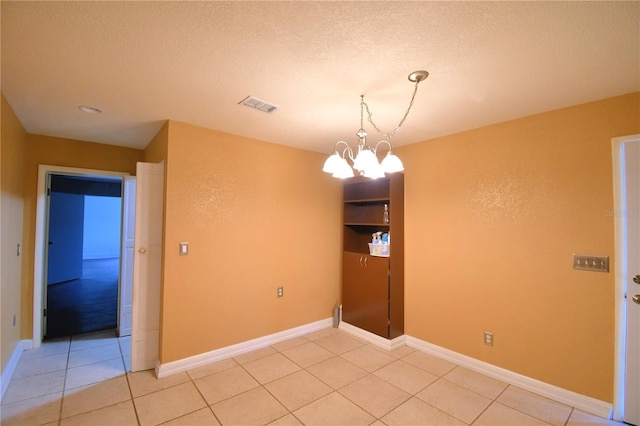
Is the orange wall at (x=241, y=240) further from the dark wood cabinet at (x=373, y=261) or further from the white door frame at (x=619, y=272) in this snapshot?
the white door frame at (x=619, y=272)

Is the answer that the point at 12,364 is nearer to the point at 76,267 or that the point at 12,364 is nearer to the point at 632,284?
the point at 632,284

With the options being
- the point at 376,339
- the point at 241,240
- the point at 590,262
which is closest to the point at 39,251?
the point at 241,240

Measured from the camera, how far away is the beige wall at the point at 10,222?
7.77ft

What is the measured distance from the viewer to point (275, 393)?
96.0 inches

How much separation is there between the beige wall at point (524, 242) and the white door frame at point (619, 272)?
4cm

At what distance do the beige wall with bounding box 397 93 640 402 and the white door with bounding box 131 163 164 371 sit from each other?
2903mm

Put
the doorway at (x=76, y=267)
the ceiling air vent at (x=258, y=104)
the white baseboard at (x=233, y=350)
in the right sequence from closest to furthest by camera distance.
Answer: the ceiling air vent at (x=258, y=104), the white baseboard at (x=233, y=350), the doorway at (x=76, y=267)

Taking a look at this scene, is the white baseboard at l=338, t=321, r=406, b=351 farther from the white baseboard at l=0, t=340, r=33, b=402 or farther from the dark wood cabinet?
the white baseboard at l=0, t=340, r=33, b=402

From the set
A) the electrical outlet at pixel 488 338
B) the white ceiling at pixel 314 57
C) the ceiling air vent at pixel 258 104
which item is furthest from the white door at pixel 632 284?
the ceiling air vent at pixel 258 104

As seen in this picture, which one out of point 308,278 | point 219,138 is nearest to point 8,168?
point 219,138

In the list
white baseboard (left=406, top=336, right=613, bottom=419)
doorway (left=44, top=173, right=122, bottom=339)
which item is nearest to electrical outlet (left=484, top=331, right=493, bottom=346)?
white baseboard (left=406, top=336, right=613, bottom=419)

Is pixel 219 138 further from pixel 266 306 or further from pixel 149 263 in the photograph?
pixel 266 306

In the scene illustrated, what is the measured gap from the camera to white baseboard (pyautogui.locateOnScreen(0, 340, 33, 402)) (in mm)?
2337

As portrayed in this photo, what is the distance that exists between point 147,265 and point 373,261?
257 cm
